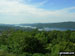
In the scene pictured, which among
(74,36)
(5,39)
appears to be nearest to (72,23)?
(74,36)

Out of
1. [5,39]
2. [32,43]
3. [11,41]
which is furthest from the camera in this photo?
[5,39]

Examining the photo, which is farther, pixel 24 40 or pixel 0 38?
pixel 0 38

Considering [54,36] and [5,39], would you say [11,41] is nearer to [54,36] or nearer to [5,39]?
[5,39]

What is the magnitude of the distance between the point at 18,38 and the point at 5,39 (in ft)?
12.1

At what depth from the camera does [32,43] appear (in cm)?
1702

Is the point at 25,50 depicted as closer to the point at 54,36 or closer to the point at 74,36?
the point at 54,36

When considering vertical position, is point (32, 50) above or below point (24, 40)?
below

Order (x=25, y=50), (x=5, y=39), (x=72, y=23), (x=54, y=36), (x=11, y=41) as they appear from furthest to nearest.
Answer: (x=72, y=23), (x=54, y=36), (x=5, y=39), (x=11, y=41), (x=25, y=50)

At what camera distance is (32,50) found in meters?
16.3

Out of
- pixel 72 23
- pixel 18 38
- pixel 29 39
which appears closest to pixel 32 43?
pixel 29 39

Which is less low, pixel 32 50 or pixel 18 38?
pixel 18 38

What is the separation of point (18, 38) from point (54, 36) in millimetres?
9951

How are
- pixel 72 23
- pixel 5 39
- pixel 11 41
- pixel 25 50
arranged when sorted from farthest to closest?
pixel 72 23 → pixel 5 39 → pixel 11 41 → pixel 25 50

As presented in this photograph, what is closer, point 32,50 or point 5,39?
point 32,50
